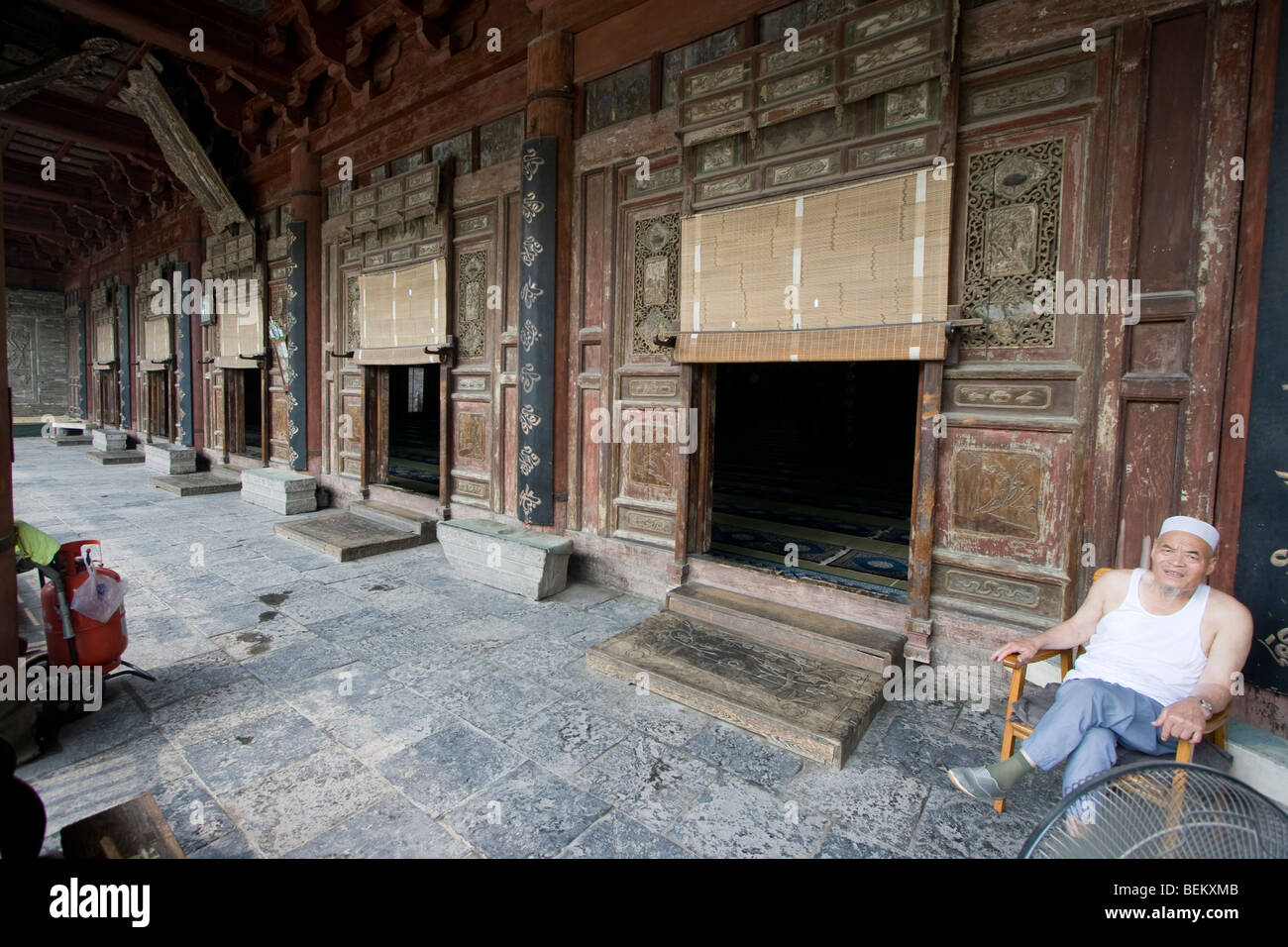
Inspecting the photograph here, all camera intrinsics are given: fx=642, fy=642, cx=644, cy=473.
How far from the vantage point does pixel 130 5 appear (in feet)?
22.5

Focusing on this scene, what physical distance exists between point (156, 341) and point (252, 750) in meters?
14.7

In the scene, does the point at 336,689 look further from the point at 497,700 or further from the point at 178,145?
the point at 178,145

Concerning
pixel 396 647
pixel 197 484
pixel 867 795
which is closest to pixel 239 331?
pixel 197 484

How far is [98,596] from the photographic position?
3.29 meters

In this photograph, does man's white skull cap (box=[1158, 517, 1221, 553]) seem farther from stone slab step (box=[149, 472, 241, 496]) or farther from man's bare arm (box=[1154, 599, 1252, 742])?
stone slab step (box=[149, 472, 241, 496])

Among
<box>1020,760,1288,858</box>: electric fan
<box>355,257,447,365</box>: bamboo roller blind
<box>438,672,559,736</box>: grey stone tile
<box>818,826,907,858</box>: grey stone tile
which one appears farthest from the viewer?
<box>355,257,447,365</box>: bamboo roller blind

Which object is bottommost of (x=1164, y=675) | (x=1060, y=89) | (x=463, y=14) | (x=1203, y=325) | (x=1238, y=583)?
(x=1164, y=675)

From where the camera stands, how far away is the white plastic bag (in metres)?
3.22

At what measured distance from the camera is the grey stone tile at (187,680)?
3520mm

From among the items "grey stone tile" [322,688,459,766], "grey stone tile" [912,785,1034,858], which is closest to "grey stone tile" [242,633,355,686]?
"grey stone tile" [322,688,459,766]

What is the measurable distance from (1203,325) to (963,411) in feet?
3.71

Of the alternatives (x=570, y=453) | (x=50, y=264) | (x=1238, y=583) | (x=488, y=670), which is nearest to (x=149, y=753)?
(x=488, y=670)

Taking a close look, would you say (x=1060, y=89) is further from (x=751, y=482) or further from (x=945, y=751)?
(x=751, y=482)

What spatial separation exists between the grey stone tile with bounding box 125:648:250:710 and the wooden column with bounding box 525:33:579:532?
286cm
